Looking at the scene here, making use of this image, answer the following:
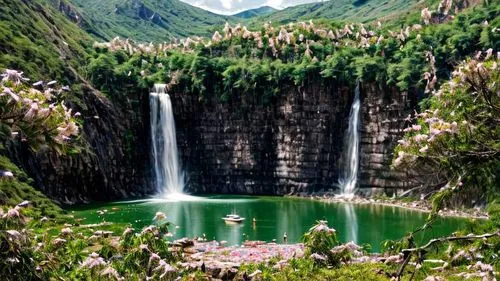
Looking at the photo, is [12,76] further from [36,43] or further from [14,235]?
[36,43]

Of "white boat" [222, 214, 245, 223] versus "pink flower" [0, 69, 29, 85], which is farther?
"white boat" [222, 214, 245, 223]

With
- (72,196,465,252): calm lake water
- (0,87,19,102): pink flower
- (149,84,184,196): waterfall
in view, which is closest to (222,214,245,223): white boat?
(72,196,465,252): calm lake water

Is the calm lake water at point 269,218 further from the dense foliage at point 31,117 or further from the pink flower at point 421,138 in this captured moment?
the dense foliage at point 31,117

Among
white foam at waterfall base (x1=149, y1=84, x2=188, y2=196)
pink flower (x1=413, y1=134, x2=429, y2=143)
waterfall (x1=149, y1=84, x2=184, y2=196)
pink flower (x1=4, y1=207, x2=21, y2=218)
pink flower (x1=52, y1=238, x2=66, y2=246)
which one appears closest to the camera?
pink flower (x1=4, y1=207, x2=21, y2=218)

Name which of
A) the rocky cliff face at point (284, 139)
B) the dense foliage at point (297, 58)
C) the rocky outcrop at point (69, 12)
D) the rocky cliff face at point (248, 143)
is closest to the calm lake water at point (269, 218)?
the rocky cliff face at point (248, 143)

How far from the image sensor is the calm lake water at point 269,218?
3894cm

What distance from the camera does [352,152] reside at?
6144 centimetres

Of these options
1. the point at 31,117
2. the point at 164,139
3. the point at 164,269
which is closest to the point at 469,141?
the point at 31,117

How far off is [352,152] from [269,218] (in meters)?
17.3

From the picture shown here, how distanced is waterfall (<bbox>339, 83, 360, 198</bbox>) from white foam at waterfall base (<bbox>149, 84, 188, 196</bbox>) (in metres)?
15.2

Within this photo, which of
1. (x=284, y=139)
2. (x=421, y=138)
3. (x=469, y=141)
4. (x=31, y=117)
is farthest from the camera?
(x=284, y=139)

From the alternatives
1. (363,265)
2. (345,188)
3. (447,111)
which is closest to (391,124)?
(345,188)

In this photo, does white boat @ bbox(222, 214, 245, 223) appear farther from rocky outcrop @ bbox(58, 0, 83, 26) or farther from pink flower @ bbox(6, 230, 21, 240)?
rocky outcrop @ bbox(58, 0, 83, 26)

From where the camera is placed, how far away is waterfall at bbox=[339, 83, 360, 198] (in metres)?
60.8
